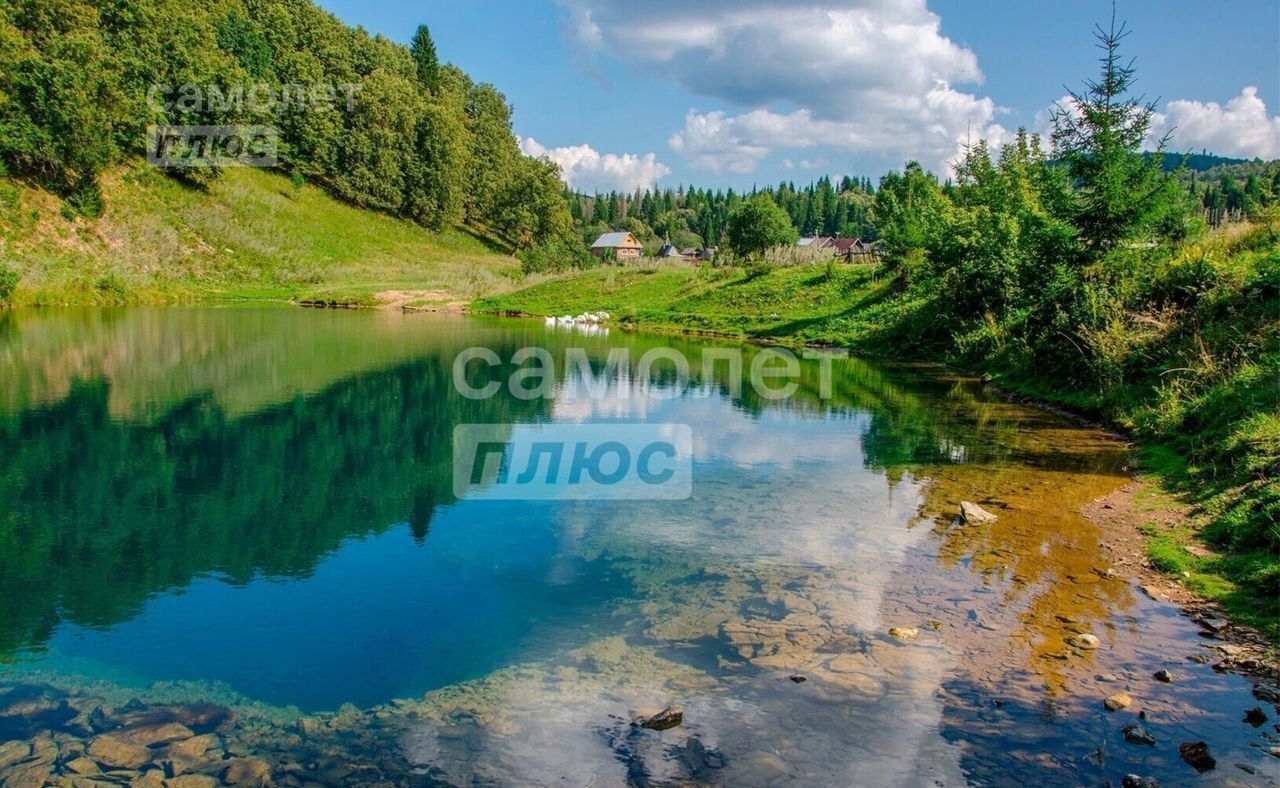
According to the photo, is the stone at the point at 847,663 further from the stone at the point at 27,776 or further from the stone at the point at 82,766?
the stone at the point at 27,776

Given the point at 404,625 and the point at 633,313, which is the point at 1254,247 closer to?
the point at 404,625

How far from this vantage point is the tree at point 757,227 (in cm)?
7669

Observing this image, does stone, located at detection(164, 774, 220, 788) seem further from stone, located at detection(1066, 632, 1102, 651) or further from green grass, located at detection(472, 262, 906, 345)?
green grass, located at detection(472, 262, 906, 345)

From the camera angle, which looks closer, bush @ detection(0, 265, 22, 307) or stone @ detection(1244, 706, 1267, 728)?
stone @ detection(1244, 706, 1267, 728)

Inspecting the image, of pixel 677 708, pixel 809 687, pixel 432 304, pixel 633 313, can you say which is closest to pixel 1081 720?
pixel 809 687

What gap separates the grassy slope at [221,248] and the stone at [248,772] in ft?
169

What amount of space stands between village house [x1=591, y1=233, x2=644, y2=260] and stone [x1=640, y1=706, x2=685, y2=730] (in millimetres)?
143017

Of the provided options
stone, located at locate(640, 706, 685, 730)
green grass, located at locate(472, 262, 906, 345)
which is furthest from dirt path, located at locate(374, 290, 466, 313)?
stone, located at locate(640, 706, 685, 730)

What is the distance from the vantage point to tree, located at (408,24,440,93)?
112 m

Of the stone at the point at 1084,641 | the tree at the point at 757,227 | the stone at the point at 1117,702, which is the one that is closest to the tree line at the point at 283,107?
the tree at the point at 757,227

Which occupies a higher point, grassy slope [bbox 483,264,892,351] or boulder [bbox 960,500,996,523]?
grassy slope [bbox 483,264,892,351]

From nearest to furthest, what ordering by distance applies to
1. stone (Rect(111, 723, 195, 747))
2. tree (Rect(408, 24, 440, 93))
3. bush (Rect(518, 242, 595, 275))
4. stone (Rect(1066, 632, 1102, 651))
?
1. stone (Rect(111, 723, 195, 747))
2. stone (Rect(1066, 632, 1102, 651))
3. bush (Rect(518, 242, 595, 275))
4. tree (Rect(408, 24, 440, 93))

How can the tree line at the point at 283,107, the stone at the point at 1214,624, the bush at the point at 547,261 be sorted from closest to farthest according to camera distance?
the stone at the point at 1214,624, the tree line at the point at 283,107, the bush at the point at 547,261

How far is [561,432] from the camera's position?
18.8 metres
